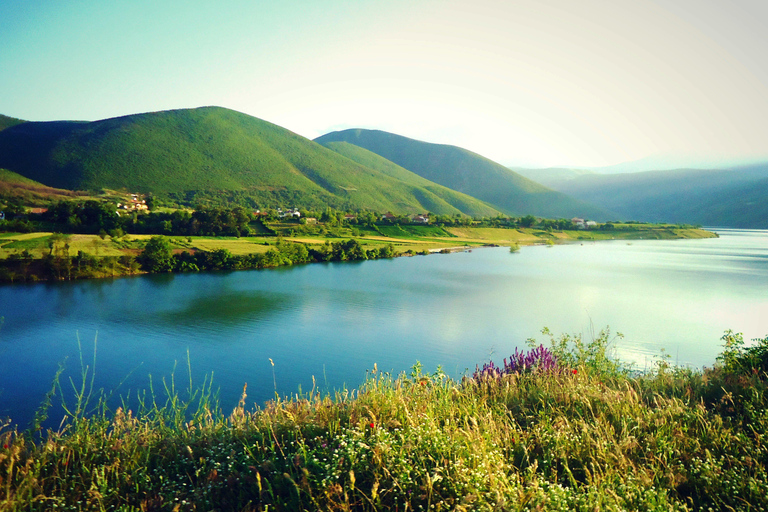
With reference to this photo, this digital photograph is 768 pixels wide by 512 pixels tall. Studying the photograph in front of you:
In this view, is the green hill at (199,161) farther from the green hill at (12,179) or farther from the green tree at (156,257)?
the green tree at (156,257)

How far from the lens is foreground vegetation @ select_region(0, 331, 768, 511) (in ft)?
10.3

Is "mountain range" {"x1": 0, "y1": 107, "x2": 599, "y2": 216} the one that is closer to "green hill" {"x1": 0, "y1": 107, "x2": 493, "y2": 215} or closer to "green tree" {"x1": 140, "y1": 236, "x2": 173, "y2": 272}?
"green hill" {"x1": 0, "y1": 107, "x2": 493, "y2": 215}

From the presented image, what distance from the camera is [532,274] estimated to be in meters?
48.4

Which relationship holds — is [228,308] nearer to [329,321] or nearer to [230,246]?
[329,321]

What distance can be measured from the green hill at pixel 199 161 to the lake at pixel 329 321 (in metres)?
80.5

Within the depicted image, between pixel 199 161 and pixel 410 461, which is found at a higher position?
pixel 199 161

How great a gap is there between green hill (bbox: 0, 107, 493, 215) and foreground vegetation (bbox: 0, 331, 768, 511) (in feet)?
373

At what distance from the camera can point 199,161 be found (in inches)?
5012

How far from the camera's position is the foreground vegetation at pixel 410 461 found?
312 cm

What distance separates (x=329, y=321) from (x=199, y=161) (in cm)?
11903

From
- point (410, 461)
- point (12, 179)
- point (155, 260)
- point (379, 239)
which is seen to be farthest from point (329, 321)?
point (12, 179)

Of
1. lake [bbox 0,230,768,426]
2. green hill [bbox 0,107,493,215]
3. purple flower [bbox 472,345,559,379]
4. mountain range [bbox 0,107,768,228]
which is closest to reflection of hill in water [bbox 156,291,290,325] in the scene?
lake [bbox 0,230,768,426]

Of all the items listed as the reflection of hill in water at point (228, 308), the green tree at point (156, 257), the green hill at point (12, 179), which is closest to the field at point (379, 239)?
the green tree at point (156, 257)

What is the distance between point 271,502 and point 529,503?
1972 millimetres
